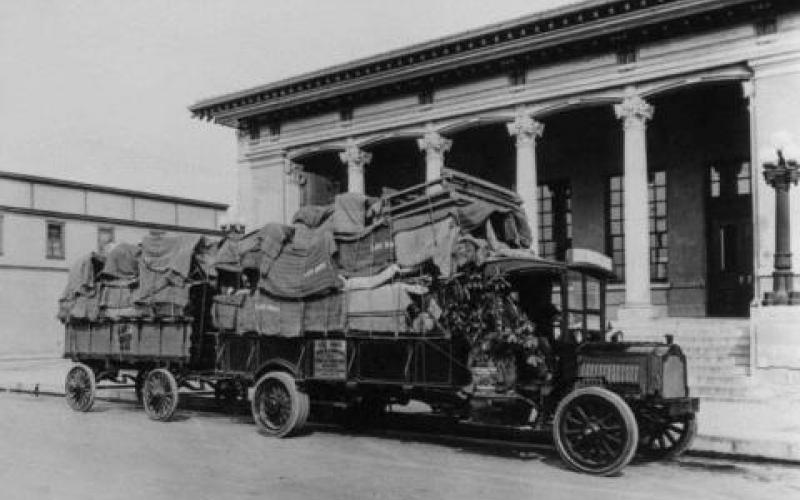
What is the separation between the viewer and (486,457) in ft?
31.6

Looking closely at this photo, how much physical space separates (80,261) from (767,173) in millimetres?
12931

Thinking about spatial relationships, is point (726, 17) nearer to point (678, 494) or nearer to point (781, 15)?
point (781, 15)

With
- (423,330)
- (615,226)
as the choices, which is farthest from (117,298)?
(615,226)

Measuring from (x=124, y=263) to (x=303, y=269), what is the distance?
467 centimetres

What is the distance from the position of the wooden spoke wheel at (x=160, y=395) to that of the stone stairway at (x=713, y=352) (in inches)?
363

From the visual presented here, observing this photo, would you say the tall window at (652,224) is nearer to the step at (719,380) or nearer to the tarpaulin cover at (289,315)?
the step at (719,380)

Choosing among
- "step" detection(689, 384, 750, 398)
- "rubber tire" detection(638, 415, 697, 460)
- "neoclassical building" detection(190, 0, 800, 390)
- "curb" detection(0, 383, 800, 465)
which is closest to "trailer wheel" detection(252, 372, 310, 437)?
"rubber tire" detection(638, 415, 697, 460)

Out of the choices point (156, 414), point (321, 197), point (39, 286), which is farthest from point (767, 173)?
point (39, 286)

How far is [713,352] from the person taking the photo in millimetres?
16344

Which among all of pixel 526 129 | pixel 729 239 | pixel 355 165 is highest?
pixel 526 129

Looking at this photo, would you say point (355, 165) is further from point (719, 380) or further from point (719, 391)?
point (719, 391)

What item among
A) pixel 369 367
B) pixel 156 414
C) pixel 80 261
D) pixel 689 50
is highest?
pixel 689 50

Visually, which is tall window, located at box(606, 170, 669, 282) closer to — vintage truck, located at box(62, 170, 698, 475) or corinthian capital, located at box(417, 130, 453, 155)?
corinthian capital, located at box(417, 130, 453, 155)

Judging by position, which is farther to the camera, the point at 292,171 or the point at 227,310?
the point at 292,171
